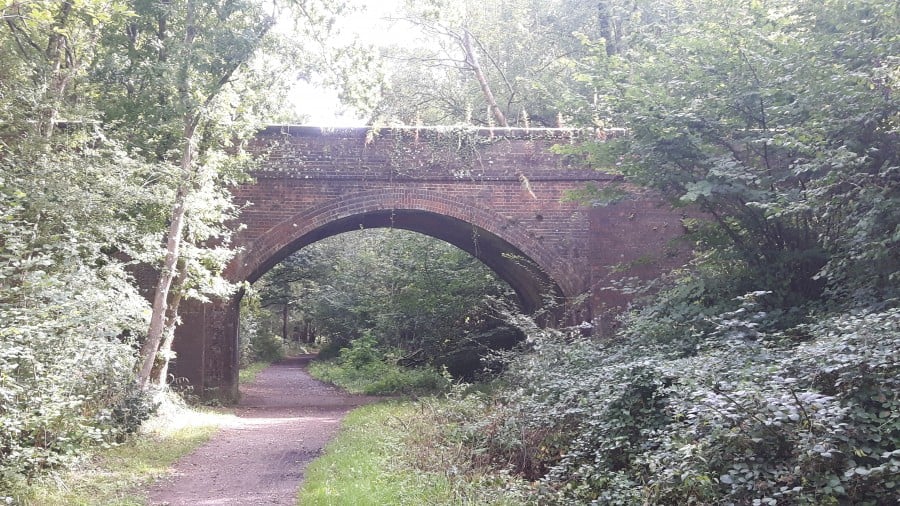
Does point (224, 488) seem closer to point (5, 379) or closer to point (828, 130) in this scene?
point (5, 379)

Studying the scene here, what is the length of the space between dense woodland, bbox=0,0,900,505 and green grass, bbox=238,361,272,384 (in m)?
10.8

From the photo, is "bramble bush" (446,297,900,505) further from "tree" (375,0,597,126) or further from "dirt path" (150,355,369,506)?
"tree" (375,0,597,126)

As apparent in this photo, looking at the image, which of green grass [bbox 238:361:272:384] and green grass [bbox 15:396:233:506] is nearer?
green grass [bbox 15:396:233:506]

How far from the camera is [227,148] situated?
47.0 feet

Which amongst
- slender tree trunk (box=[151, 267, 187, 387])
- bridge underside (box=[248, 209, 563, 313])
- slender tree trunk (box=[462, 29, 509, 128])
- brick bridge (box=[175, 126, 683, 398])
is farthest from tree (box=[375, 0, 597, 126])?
slender tree trunk (box=[151, 267, 187, 387])

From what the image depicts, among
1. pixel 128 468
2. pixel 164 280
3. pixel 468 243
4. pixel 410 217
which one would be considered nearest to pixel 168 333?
pixel 164 280

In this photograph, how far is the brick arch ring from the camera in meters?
14.7

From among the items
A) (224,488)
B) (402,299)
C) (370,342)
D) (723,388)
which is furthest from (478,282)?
(723,388)

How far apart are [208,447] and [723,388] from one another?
23.9 ft

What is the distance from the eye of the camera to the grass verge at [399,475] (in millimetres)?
6273

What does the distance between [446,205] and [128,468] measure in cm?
851

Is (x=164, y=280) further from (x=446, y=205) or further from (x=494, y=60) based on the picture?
(x=494, y=60)

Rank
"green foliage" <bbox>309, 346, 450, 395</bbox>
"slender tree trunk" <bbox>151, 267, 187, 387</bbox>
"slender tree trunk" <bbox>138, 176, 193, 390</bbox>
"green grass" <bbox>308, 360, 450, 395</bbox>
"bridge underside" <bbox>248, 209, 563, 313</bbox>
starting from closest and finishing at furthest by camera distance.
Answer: "slender tree trunk" <bbox>138, 176, 193, 390</bbox> < "slender tree trunk" <bbox>151, 267, 187, 387</bbox> < "bridge underside" <bbox>248, 209, 563, 313</bbox> < "green grass" <bbox>308, 360, 450, 395</bbox> < "green foliage" <bbox>309, 346, 450, 395</bbox>

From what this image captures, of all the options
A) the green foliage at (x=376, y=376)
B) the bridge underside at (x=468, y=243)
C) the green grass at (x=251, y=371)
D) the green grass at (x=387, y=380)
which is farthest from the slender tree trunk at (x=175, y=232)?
the green grass at (x=251, y=371)
